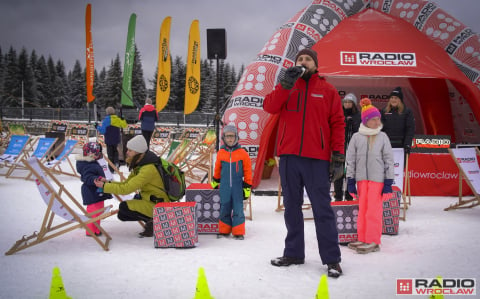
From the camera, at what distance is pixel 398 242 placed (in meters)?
3.98

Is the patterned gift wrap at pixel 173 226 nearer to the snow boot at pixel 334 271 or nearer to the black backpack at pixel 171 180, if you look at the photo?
the black backpack at pixel 171 180

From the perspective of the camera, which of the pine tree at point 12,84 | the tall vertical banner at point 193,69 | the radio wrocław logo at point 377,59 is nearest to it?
the radio wrocław logo at point 377,59

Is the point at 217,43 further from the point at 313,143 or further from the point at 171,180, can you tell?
the point at 313,143

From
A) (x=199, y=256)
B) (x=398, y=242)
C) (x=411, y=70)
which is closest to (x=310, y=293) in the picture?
(x=199, y=256)

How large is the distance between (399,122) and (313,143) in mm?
3159

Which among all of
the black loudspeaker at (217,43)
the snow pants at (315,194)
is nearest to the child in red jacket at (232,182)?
the snow pants at (315,194)

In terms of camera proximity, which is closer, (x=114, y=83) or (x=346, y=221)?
(x=346, y=221)

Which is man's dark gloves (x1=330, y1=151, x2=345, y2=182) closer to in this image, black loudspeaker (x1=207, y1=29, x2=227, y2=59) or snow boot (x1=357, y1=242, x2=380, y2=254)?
snow boot (x1=357, y1=242, x2=380, y2=254)

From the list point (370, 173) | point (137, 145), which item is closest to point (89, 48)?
point (137, 145)

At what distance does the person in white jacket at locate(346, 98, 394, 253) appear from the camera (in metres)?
3.54

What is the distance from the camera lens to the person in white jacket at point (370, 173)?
354cm

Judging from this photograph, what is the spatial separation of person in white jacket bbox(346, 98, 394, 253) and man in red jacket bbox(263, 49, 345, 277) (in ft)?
2.54

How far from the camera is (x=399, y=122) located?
5402 millimetres

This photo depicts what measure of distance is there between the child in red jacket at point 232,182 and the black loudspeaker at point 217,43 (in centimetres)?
295
